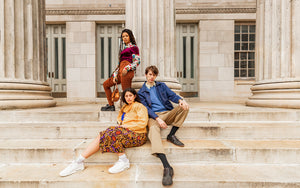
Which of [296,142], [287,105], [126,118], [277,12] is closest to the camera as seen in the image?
[126,118]

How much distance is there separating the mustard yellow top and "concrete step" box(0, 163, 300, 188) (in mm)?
559

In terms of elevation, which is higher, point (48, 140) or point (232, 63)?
point (232, 63)

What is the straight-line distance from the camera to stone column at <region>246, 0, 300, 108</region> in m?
4.78

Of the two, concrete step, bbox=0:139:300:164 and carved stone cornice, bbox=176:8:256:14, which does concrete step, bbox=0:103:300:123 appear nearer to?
concrete step, bbox=0:139:300:164

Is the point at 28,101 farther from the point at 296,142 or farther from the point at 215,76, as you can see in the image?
the point at 215,76

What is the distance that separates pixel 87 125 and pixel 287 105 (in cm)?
447

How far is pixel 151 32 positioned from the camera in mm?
4867

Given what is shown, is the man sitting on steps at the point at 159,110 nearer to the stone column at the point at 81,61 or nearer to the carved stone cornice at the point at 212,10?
the stone column at the point at 81,61

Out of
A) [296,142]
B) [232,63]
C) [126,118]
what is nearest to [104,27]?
[232,63]

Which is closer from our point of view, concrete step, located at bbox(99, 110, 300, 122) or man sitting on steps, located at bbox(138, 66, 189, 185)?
man sitting on steps, located at bbox(138, 66, 189, 185)

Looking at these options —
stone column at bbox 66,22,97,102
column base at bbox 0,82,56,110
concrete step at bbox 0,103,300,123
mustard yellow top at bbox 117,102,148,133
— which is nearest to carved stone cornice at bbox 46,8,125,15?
stone column at bbox 66,22,97,102

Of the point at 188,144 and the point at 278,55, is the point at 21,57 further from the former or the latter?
the point at 278,55

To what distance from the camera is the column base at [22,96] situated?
4.65m

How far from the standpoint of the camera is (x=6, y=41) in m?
4.85
